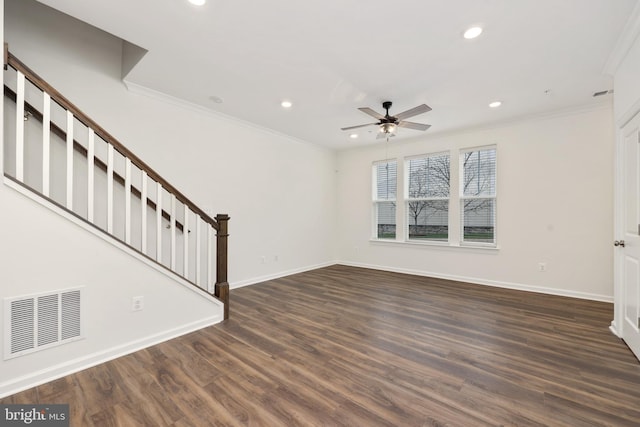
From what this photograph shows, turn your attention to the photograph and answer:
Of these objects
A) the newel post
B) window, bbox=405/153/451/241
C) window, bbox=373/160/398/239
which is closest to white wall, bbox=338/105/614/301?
window, bbox=405/153/451/241

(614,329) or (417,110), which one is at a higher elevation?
(417,110)

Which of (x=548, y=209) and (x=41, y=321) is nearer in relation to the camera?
(x=41, y=321)

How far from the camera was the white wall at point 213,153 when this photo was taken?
2.84m

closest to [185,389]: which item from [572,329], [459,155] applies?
[572,329]

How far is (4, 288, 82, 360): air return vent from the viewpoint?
183 cm

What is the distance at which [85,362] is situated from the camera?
6.97ft

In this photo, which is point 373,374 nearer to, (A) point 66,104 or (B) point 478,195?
(A) point 66,104

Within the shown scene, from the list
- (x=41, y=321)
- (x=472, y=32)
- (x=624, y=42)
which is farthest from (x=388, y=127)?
(x=41, y=321)

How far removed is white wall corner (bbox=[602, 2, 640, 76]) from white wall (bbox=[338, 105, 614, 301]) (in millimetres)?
1386

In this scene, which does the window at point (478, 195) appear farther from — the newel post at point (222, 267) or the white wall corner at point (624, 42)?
the newel post at point (222, 267)

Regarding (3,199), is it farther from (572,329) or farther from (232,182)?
(572,329)

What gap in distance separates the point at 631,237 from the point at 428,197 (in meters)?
3.06

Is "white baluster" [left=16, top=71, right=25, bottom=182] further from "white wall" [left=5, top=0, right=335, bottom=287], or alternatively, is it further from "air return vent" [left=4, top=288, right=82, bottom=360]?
"white wall" [left=5, top=0, right=335, bottom=287]

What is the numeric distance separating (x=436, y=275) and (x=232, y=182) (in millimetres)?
4077
